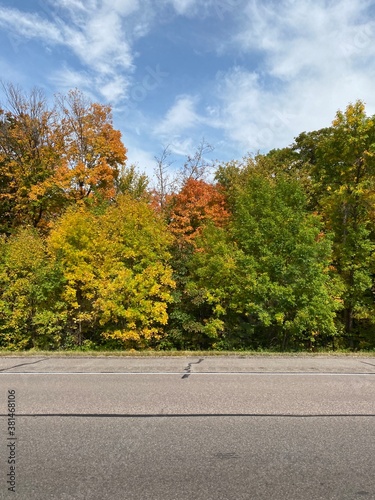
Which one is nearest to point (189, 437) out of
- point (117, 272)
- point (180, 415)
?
point (180, 415)

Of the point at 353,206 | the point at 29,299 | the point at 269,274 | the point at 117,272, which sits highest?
the point at 353,206

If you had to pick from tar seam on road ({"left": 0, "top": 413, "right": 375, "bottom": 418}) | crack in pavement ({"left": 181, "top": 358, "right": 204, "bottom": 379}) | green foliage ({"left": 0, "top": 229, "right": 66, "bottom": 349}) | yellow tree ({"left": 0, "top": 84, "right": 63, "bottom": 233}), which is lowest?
crack in pavement ({"left": 181, "top": 358, "right": 204, "bottom": 379})

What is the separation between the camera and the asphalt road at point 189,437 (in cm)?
351

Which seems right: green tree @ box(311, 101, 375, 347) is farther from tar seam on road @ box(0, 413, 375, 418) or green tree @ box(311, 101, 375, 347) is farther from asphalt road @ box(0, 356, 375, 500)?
tar seam on road @ box(0, 413, 375, 418)

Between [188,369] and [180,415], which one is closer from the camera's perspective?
[180,415]

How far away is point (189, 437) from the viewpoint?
15.3 feet

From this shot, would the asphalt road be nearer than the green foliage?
Yes

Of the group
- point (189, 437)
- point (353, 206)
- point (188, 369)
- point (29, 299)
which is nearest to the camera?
point (189, 437)

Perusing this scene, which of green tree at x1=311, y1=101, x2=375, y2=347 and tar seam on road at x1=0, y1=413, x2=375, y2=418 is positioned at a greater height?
green tree at x1=311, y1=101, x2=375, y2=347

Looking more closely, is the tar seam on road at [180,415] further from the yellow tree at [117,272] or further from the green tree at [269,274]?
the yellow tree at [117,272]

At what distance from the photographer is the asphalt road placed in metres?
3.51

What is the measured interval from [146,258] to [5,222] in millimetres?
15598

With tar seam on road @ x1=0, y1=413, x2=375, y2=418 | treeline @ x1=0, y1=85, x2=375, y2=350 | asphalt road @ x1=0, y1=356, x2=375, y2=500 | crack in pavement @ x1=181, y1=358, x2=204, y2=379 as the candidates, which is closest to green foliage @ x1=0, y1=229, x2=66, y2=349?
treeline @ x1=0, y1=85, x2=375, y2=350

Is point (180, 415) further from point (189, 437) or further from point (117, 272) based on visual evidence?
point (117, 272)
